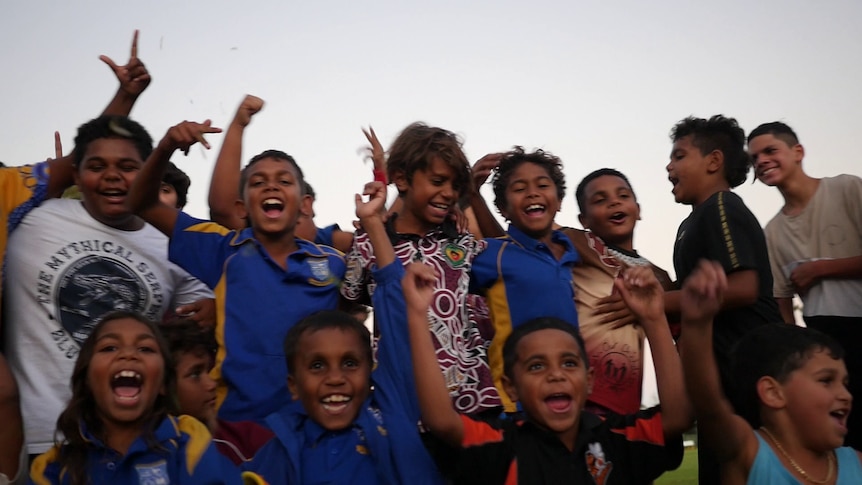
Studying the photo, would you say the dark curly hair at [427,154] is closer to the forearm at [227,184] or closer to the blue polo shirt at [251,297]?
the blue polo shirt at [251,297]

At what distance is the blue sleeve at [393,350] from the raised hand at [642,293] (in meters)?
0.88

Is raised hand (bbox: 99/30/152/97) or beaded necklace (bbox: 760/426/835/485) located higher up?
raised hand (bbox: 99/30/152/97)

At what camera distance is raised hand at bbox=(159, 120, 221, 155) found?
451cm

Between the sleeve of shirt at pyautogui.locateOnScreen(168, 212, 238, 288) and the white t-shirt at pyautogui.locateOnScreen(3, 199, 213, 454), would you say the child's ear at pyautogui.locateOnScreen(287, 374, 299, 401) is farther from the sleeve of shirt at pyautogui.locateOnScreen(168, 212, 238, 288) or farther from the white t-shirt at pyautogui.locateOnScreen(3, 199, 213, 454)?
the white t-shirt at pyautogui.locateOnScreen(3, 199, 213, 454)

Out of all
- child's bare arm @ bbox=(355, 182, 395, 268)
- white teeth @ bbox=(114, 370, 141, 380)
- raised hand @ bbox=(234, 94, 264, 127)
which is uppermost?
raised hand @ bbox=(234, 94, 264, 127)

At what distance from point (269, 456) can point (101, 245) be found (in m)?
1.38

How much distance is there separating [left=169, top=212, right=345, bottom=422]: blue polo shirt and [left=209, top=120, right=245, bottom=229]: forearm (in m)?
0.13

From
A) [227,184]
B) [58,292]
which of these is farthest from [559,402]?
[58,292]

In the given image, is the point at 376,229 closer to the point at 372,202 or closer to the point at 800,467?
the point at 372,202

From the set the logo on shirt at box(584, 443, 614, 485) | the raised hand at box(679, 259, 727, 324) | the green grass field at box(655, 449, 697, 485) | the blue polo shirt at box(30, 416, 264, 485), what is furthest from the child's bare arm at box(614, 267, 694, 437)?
the green grass field at box(655, 449, 697, 485)

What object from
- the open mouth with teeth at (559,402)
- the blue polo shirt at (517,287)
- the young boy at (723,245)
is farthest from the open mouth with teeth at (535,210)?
the open mouth with teeth at (559,402)

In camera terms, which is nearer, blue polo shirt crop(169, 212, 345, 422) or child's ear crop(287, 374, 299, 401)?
child's ear crop(287, 374, 299, 401)

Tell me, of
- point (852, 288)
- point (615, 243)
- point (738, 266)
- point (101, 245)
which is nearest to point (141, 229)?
point (101, 245)

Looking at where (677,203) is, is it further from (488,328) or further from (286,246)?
(286,246)
